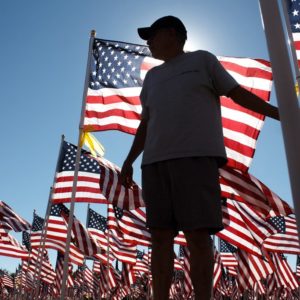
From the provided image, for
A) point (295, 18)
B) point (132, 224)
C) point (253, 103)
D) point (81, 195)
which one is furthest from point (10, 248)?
point (253, 103)

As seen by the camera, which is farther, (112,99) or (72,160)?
(72,160)

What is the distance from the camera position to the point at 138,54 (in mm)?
8023

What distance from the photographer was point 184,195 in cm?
255

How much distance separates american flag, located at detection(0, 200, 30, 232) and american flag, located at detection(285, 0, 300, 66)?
13.3m

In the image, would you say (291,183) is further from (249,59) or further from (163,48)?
(249,59)

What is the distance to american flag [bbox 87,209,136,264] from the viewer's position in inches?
912

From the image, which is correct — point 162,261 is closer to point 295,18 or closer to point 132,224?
point 295,18

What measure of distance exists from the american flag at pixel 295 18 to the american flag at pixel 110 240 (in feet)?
55.9

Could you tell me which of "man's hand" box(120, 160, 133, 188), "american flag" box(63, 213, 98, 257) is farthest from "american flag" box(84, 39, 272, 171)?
"american flag" box(63, 213, 98, 257)

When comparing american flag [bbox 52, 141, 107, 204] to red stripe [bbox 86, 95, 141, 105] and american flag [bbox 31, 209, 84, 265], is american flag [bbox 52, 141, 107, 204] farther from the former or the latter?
red stripe [bbox 86, 95, 141, 105]

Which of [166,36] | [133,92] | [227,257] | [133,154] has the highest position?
[133,92]

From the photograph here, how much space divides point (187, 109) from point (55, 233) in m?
15.0

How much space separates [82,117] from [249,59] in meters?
3.17

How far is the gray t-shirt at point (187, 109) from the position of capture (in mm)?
2715
